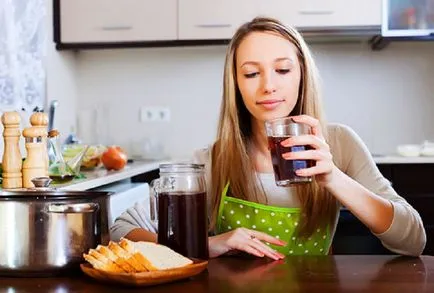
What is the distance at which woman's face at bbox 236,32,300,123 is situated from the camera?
1.28 meters

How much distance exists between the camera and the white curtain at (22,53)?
2662 mm

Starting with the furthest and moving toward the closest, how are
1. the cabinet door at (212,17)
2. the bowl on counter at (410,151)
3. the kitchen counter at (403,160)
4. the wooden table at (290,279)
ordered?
the cabinet door at (212,17) < the bowl on counter at (410,151) < the kitchen counter at (403,160) < the wooden table at (290,279)

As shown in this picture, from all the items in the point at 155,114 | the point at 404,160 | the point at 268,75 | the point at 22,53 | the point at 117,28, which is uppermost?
the point at 117,28

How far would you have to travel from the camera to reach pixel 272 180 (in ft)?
4.68

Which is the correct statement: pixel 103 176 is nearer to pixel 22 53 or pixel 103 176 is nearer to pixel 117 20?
pixel 22 53

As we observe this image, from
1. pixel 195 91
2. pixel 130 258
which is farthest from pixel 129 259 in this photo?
pixel 195 91

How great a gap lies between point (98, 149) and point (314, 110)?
66.0 inches

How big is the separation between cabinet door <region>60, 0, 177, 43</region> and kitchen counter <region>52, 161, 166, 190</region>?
2.28 feet

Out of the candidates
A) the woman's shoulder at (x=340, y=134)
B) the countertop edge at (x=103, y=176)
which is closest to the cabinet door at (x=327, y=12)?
the countertop edge at (x=103, y=176)

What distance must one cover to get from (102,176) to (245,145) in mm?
1055

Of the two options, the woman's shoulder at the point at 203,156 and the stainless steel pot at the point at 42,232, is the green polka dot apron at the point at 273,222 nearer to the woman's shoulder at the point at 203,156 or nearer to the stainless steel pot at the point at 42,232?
the woman's shoulder at the point at 203,156

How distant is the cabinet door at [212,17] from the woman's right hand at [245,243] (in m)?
2.31

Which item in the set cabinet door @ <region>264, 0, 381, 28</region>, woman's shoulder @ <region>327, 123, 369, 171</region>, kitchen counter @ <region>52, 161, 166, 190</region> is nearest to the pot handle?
woman's shoulder @ <region>327, 123, 369, 171</region>

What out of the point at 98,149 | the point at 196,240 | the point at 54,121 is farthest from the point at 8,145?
the point at 54,121
